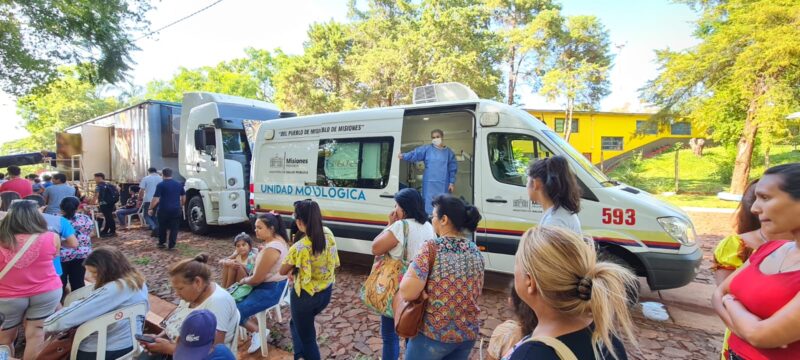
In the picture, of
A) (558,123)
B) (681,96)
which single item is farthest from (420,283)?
(558,123)

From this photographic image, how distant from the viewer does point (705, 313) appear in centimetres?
445

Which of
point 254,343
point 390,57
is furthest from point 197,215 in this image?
point 390,57

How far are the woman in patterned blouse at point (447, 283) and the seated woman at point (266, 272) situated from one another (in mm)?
1690

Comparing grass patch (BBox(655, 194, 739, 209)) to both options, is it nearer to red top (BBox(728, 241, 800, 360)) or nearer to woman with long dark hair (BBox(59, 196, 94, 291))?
red top (BBox(728, 241, 800, 360))

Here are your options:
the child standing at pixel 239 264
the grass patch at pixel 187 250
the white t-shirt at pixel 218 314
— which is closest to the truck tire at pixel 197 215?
the grass patch at pixel 187 250

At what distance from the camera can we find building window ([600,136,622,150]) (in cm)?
2956

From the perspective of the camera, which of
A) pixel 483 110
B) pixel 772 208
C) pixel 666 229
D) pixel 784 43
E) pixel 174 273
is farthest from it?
pixel 784 43

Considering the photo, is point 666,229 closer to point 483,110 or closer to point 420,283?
point 483,110

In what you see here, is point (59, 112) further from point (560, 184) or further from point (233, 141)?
point (560, 184)

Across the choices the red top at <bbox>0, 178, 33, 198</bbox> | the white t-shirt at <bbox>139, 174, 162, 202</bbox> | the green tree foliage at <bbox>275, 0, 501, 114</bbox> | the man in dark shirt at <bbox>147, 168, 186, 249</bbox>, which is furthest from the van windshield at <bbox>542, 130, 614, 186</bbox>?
the green tree foliage at <bbox>275, 0, 501, 114</bbox>

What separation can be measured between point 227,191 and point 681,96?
57.2 ft

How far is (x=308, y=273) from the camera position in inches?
115

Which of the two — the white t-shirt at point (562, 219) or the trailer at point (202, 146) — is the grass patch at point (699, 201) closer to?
the white t-shirt at point (562, 219)

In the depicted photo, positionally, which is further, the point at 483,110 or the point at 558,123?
the point at 558,123
